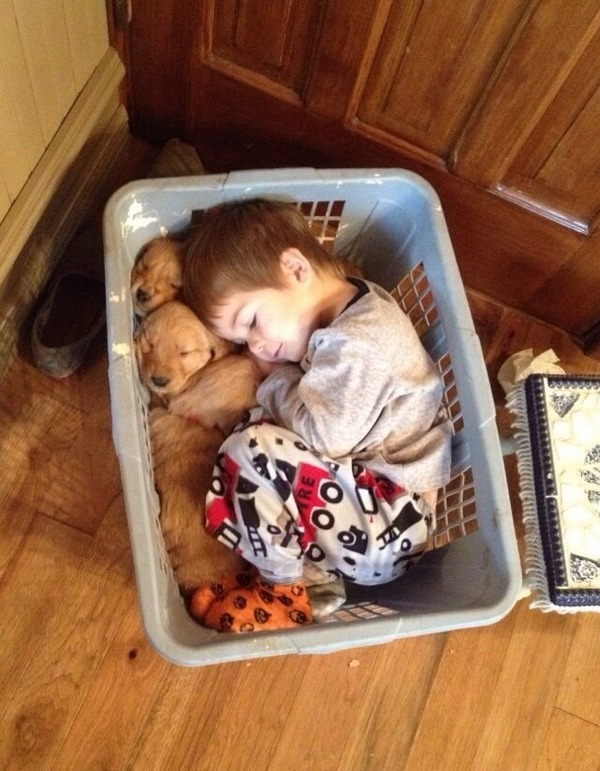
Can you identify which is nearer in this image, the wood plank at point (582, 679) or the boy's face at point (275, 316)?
the boy's face at point (275, 316)

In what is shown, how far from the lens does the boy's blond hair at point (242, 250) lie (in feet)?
3.15

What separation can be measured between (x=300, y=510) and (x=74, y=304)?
0.56 m

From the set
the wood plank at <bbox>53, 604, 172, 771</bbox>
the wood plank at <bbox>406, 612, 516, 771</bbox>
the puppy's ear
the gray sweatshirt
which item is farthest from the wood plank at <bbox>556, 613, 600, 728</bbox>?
the puppy's ear

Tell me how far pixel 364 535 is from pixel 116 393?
38 cm

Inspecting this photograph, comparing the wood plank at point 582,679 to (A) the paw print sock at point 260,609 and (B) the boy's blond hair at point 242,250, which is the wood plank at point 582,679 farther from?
(B) the boy's blond hair at point 242,250

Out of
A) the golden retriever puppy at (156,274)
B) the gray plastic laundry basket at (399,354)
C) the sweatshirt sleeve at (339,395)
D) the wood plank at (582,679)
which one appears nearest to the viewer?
the gray plastic laundry basket at (399,354)

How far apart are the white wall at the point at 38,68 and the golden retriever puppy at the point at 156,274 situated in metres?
0.21

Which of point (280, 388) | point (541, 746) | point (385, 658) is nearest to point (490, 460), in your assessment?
point (280, 388)

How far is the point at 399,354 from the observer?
37.8 inches

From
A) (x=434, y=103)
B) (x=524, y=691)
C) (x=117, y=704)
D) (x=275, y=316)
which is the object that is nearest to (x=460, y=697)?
(x=524, y=691)

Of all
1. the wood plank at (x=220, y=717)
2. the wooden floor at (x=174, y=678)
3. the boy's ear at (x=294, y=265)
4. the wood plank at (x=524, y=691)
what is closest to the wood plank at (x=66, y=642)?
the wooden floor at (x=174, y=678)

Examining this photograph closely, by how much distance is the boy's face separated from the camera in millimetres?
973

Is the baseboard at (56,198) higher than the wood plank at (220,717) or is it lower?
higher

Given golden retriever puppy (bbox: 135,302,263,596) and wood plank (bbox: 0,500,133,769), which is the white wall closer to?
golden retriever puppy (bbox: 135,302,263,596)
